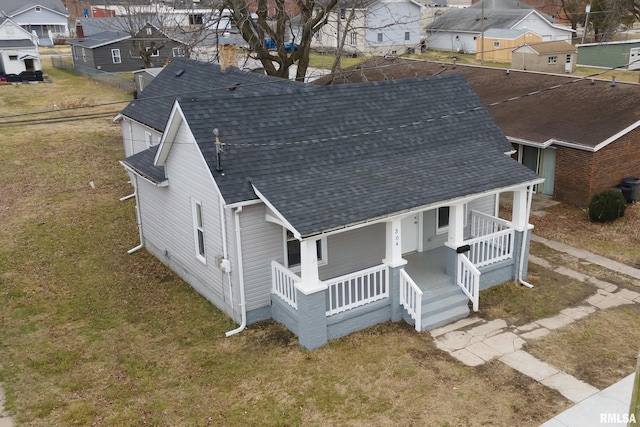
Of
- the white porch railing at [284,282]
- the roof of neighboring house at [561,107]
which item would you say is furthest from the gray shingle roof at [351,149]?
the roof of neighboring house at [561,107]

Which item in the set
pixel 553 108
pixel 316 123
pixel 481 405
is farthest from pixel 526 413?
pixel 553 108

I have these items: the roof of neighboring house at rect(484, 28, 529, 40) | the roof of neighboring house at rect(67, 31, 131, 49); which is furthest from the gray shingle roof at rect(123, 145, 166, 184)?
the roof of neighboring house at rect(484, 28, 529, 40)

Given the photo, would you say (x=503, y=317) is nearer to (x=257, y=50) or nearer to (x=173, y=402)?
(x=173, y=402)

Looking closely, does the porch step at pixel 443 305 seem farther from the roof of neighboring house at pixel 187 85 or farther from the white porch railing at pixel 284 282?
the roof of neighboring house at pixel 187 85

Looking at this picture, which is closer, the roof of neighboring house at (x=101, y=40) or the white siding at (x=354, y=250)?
the white siding at (x=354, y=250)

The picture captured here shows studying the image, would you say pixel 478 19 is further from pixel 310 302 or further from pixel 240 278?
pixel 310 302

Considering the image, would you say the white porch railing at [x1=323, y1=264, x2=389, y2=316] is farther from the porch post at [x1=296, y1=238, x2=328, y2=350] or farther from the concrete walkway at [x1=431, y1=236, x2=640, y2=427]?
the concrete walkway at [x1=431, y1=236, x2=640, y2=427]

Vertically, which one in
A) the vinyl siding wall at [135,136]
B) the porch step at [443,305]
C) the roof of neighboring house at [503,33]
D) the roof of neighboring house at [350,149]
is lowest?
the porch step at [443,305]

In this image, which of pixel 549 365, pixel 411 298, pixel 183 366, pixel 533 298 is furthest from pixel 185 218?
pixel 549 365
